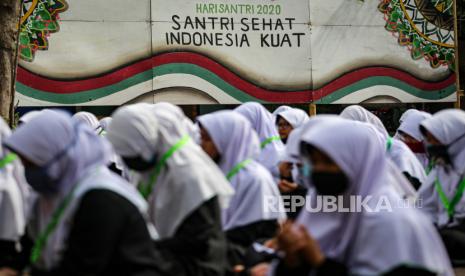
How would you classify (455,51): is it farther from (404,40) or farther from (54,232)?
(54,232)

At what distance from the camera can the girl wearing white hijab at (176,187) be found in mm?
3217

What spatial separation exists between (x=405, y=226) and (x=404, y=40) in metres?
7.52

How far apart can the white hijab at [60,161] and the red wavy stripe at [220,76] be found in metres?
5.64

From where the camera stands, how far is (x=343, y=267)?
8.18ft

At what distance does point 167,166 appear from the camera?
3.35m

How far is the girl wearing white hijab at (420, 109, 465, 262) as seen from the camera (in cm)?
491

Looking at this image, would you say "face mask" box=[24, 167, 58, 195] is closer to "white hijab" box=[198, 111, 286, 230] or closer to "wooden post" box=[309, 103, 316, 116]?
"white hijab" box=[198, 111, 286, 230]

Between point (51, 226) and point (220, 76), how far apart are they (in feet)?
20.5

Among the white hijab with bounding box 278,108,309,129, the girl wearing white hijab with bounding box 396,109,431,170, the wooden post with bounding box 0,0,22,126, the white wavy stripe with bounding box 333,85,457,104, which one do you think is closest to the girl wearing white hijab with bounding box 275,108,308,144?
the white hijab with bounding box 278,108,309,129

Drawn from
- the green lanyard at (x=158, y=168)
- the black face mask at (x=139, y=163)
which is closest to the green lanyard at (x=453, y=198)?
the green lanyard at (x=158, y=168)

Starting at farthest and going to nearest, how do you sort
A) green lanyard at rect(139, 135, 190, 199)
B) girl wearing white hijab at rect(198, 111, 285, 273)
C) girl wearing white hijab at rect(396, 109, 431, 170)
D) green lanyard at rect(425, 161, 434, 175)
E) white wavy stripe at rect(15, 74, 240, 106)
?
1. white wavy stripe at rect(15, 74, 240, 106)
2. girl wearing white hijab at rect(396, 109, 431, 170)
3. green lanyard at rect(425, 161, 434, 175)
4. girl wearing white hijab at rect(198, 111, 285, 273)
5. green lanyard at rect(139, 135, 190, 199)

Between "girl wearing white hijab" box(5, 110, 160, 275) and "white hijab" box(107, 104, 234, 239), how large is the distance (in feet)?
1.23

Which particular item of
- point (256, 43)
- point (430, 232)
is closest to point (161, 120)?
point (430, 232)

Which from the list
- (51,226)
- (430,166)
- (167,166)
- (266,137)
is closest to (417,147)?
(430,166)
